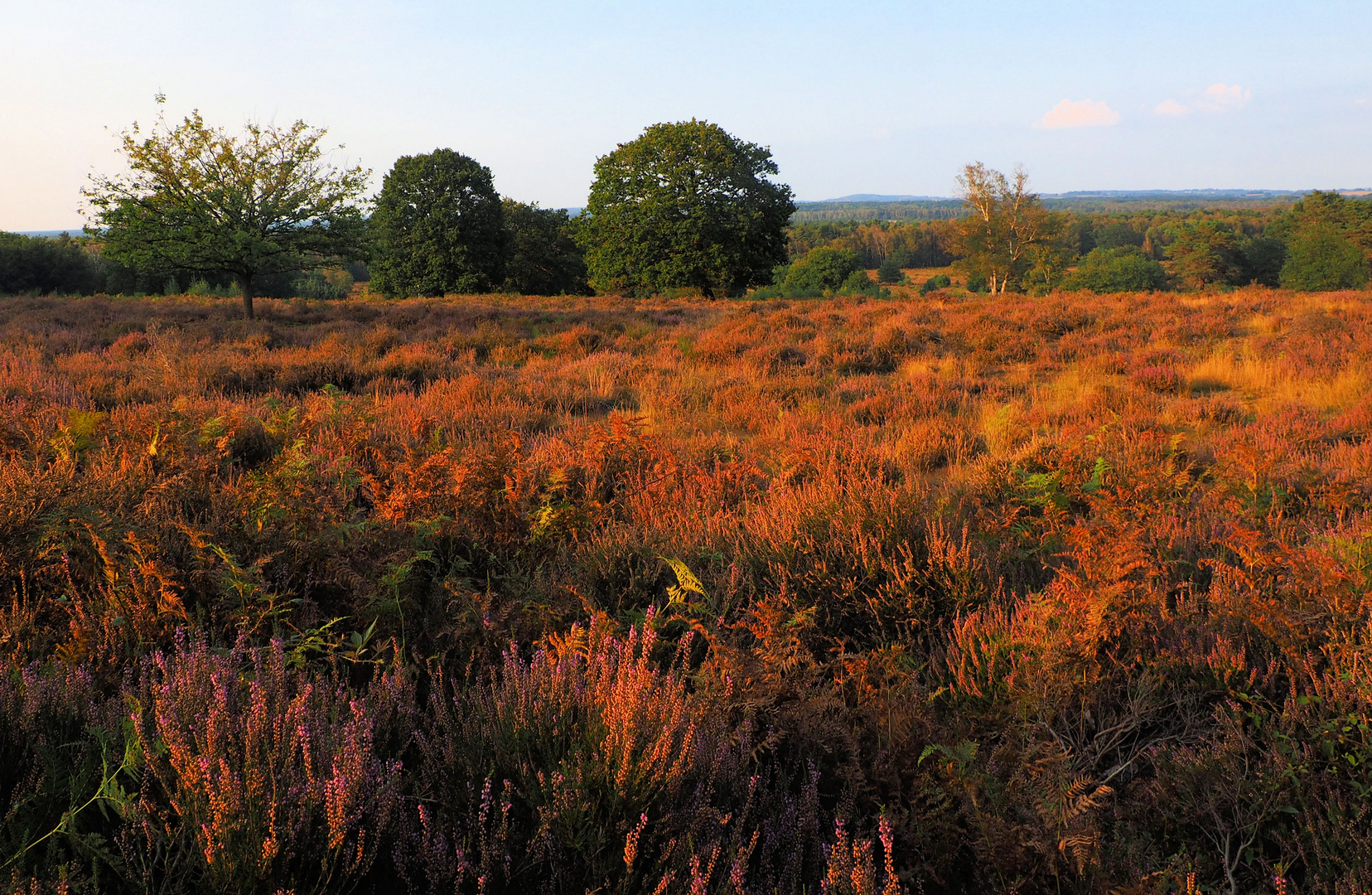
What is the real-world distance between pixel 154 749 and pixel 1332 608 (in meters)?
3.56

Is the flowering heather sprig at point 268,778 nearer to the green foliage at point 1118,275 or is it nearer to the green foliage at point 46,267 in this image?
the green foliage at point 46,267

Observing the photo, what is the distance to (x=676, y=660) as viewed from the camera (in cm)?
264

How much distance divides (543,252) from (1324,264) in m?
62.1

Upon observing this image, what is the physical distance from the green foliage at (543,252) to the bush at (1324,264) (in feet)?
180

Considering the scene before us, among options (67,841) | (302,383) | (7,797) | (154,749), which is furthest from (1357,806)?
(302,383)

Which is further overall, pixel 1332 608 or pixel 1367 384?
pixel 1367 384

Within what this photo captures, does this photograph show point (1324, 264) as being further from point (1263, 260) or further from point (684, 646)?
point (684, 646)

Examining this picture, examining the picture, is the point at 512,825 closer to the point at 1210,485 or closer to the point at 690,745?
the point at 690,745

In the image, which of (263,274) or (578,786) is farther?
(263,274)

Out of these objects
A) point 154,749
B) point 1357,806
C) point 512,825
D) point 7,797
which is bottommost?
point 1357,806

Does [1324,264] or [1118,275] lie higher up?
[1118,275]

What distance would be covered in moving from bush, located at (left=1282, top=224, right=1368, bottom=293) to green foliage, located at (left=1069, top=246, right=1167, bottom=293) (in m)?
9.63

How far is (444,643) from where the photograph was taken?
2746mm

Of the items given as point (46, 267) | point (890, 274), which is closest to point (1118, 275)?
point (890, 274)
